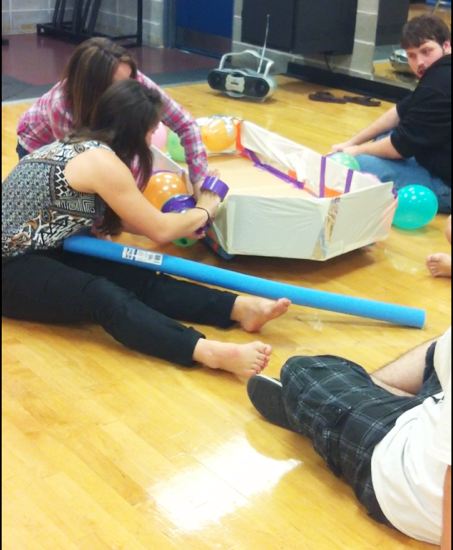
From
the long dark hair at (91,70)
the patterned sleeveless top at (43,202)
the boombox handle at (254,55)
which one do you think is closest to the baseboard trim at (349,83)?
the boombox handle at (254,55)

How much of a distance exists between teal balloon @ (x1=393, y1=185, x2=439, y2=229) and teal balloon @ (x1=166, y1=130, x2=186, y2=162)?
2.34 ft

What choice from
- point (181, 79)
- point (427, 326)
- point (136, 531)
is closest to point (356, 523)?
point (136, 531)

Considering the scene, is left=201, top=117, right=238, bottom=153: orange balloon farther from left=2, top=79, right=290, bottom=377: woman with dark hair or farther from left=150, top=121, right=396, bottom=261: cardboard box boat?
left=2, top=79, right=290, bottom=377: woman with dark hair

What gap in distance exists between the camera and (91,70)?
5.67ft

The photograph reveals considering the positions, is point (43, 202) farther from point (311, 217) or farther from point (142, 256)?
point (311, 217)

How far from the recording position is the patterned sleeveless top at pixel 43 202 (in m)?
1.53

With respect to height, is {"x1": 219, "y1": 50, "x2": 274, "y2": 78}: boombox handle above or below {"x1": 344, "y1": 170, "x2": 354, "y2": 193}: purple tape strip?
above

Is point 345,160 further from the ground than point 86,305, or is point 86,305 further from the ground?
point 345,160

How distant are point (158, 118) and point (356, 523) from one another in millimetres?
920

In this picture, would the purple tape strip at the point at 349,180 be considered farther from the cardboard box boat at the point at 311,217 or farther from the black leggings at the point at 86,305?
the black leggings at the point at 86,305

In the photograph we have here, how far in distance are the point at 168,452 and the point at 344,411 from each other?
31 cm

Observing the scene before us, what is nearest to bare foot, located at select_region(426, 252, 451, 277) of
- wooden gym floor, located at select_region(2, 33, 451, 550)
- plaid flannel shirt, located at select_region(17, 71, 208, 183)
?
wooden gym floor, located at select_region(2, 33, 451, 550)

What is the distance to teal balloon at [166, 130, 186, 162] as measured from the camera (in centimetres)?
248

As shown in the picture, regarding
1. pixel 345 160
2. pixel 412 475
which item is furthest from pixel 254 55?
pixel 412 475
